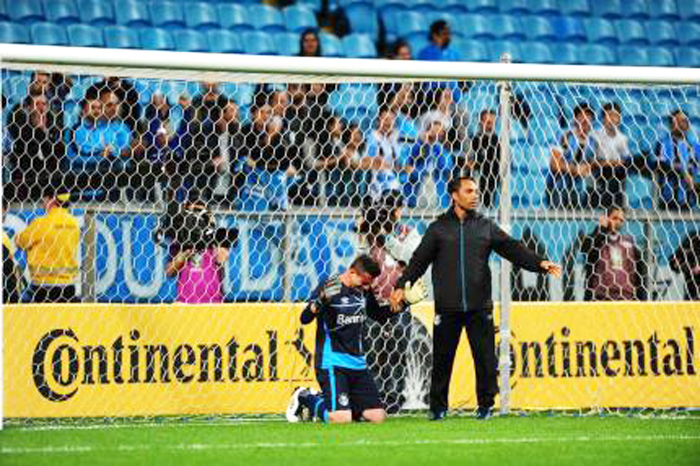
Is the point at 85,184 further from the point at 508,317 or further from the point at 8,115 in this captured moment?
the point at 508,317

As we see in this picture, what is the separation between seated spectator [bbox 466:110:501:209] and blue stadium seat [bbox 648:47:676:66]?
549 cm

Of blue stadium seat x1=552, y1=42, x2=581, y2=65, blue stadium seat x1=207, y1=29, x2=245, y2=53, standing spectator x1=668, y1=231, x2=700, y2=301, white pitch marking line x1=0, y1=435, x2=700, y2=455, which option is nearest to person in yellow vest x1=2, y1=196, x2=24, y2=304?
white pitch marking line x1=0, y1=435, x2=700, y2=455

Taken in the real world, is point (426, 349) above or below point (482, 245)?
below

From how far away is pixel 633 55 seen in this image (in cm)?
1695

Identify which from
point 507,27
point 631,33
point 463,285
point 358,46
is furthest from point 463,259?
point 631,33

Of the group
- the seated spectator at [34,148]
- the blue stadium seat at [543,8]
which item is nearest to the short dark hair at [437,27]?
the blue stadium seat at [543,8]

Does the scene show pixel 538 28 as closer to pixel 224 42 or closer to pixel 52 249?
pixel 224 42

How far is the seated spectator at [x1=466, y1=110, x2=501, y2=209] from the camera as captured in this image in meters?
11.8

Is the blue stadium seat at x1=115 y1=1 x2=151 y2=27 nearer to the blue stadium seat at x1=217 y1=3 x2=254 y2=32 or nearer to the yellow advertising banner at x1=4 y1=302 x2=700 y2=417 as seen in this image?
the blue stadium seat at x1=217 y1=3 x2=254 y2=32

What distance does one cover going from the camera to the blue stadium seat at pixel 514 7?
1686 centimetres

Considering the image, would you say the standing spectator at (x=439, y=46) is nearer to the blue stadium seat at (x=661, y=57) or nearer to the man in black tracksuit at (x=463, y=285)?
the blue stadium seat at (x=661, y=57)

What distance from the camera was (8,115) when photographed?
11023 mm

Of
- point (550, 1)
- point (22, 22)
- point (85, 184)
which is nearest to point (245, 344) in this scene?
point (85, 184)

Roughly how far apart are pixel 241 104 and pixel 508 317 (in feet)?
10.6
